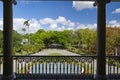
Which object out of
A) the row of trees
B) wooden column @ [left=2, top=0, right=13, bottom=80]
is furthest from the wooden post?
the row of trees

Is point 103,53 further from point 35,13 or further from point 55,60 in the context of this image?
point 35,13

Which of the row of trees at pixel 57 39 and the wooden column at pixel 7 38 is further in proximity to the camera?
the row of trees at pixel 57 39

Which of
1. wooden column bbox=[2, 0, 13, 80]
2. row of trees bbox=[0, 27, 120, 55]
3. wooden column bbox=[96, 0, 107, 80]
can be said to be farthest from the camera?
row of trees bbox=[0, 27, 120, 55]

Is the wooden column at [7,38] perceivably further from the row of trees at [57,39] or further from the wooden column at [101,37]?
the row of trees at [57,39]

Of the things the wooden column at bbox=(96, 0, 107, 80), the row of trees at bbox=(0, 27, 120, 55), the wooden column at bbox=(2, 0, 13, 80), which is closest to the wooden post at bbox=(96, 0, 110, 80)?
the wooden column at bbox=(96, 0, 107, 80)

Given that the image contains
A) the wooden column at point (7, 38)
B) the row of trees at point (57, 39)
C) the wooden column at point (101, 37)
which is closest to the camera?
the wooden column at point (7, 38)

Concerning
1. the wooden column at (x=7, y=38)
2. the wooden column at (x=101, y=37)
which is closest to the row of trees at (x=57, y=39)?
the wooden column at (x=101, y=37)

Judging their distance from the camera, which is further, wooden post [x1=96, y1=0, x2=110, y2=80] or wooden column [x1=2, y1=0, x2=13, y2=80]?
wooden post [x1=96, y1=0, x2=110, y2=80]

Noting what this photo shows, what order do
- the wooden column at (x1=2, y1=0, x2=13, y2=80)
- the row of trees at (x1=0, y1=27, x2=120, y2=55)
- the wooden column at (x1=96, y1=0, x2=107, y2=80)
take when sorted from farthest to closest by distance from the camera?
the row of trees at (x1=0, y1=27, x2=120, y2=55), the wooden column at (x1=96, y1=0, x2=107, y2=80), the wooden column at (x1=2, y1=0, x2=13, y2=80)

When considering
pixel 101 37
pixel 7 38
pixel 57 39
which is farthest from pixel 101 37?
pixel 57 39

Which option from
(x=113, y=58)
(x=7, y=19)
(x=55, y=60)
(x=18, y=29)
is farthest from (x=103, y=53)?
(x=18, y=29)

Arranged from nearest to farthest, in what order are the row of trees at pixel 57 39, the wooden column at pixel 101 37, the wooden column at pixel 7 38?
1. the wooden column at pixel 7 38
2. the wooden column at pixel 101 37
3. the row of trees at pixel 57 39

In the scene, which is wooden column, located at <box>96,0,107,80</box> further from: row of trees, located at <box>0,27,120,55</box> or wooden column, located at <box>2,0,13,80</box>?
row of trees, located at <box>0,27,120,55</box>

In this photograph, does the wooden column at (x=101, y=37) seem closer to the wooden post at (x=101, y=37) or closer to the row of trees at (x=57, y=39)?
the wooden post at (x=101, y=37)
